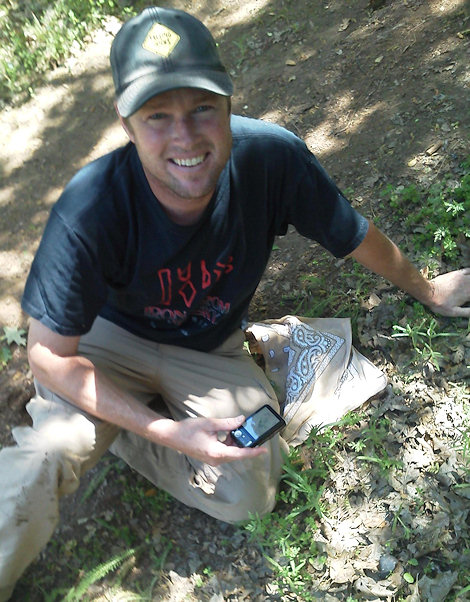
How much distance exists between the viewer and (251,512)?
277 cm

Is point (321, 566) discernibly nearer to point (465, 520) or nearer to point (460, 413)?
point (465, 520)

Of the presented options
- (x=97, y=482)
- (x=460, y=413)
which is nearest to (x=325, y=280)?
(x=460, y=413)

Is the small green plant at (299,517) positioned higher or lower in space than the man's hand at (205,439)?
lower

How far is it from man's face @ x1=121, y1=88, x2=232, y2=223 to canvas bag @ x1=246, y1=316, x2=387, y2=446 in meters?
1.22

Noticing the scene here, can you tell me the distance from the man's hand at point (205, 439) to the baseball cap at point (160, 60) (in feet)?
4.05

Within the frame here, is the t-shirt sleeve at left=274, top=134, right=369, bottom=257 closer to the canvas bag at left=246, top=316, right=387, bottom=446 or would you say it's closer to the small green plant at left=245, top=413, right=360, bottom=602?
the canvas bag at left=246, top=316, right=387, bottom=446

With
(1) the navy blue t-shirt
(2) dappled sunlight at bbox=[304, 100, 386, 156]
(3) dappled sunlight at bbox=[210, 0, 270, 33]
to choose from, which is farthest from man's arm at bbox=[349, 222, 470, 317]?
(3) dappled sunlight at bbox=[210, 0, 270, 33]

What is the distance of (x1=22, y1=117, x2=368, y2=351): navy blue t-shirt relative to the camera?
2195 millimetres

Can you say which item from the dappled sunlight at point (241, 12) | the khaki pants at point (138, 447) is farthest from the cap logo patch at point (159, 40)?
the dappled sunlight at point (241, 12)

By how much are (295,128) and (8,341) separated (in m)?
2.49

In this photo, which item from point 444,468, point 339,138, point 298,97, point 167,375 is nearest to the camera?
point 444,468

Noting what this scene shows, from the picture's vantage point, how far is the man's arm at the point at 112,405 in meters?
2.39

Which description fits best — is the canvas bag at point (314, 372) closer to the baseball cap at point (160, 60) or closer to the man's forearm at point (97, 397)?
the man's forearm at point (97, 397)

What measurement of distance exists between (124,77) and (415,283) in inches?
65.8
